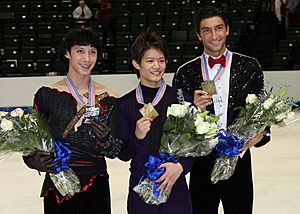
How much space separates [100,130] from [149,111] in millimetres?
296

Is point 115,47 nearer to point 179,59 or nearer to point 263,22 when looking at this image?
point 179,59

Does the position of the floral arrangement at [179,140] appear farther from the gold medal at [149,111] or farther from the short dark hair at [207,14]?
the short dark hair at [207,14]

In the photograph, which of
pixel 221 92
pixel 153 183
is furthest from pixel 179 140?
pixel 221 92

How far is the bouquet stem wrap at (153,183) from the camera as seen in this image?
3818 mm

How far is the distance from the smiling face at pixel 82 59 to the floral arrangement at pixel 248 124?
2.87ft

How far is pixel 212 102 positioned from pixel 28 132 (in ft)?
4.06

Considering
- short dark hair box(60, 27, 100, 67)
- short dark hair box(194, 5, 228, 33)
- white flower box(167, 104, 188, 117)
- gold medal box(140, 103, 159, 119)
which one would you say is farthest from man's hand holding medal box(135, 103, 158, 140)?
short dark hair box(194, 5, 228, 33)

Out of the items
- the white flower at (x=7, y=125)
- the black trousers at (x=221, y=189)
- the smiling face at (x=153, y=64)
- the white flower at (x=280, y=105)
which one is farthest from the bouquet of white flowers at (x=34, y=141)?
the white flower at (x=280, y=105)

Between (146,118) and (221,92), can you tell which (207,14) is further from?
(146,118)

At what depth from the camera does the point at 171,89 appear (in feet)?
13.3

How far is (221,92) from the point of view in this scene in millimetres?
4430

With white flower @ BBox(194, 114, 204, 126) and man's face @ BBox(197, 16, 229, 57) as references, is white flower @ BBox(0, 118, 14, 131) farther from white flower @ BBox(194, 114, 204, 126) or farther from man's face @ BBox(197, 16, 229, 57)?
man's face @ BBox(197, 16, 229, 57)

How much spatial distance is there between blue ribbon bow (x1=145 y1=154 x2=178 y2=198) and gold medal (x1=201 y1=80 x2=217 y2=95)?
0.56 meters

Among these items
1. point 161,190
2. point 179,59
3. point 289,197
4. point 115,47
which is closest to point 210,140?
point 161,190
